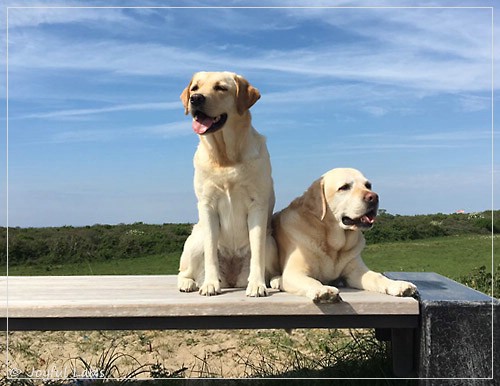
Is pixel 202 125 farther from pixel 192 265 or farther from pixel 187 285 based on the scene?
pixel 187 285

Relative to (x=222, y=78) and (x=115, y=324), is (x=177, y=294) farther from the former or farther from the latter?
(x=222, y=78)

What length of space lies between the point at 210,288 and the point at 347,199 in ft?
3.10

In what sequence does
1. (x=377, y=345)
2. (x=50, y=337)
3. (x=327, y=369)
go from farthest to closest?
1. (x=50, y=337)
2. (x=377, y=345)
3. (x=327, y=369)

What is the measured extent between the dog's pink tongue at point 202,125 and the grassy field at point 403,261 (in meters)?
3.34

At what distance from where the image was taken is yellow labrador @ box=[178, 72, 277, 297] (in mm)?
3090

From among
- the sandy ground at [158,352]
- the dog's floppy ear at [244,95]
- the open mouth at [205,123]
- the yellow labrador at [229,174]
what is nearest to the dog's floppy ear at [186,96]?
the yellow labrador at [229,174]

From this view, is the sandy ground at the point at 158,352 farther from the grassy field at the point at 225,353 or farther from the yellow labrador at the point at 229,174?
the yellow labrador at the point at 229,174

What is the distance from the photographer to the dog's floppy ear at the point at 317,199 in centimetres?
324

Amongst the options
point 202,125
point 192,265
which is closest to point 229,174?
point 202,125

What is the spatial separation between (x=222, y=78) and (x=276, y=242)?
109cm

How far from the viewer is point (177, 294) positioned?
328 cm

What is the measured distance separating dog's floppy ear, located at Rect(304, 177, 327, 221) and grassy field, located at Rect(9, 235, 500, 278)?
2.94 meters

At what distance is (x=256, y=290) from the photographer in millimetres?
3059

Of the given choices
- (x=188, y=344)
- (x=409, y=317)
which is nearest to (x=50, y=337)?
(x=188, y=344)
